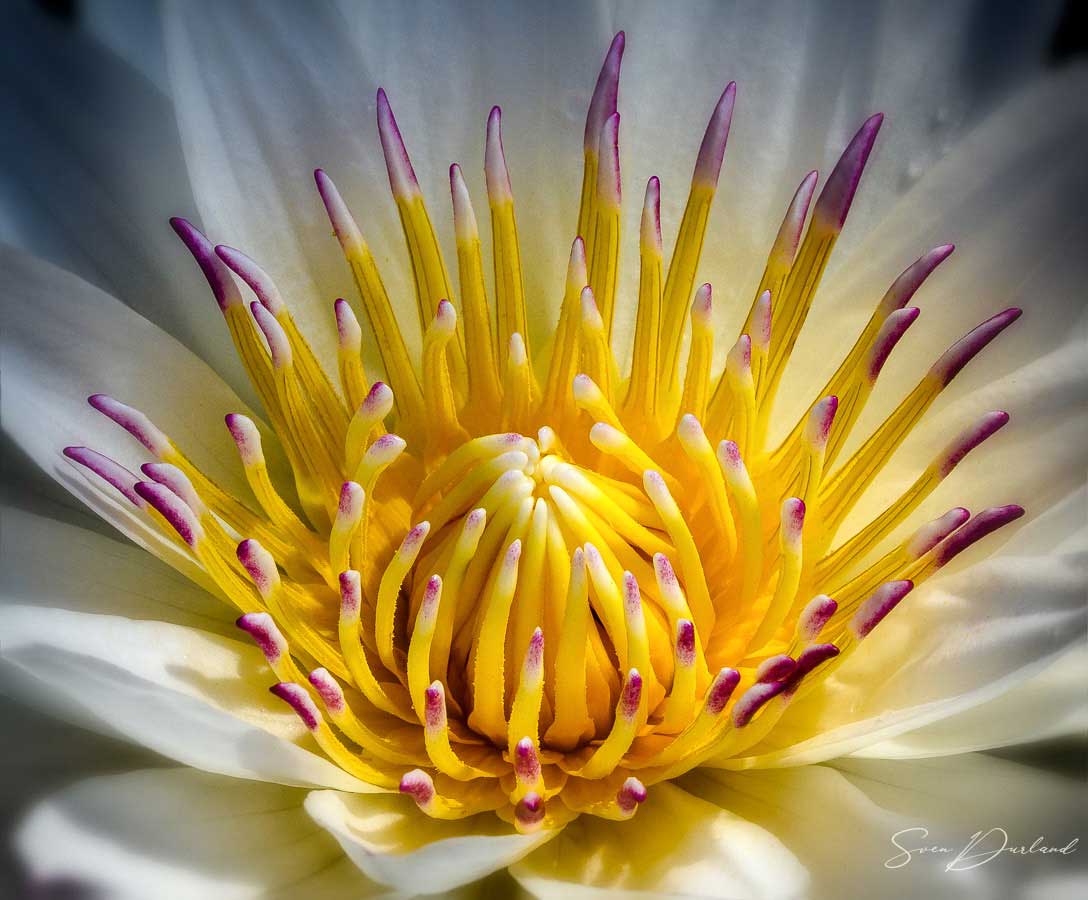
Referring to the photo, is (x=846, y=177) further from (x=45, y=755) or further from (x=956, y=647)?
(x=45, y=755)

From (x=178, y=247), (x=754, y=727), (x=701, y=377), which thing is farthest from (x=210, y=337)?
(x=754, y=727)

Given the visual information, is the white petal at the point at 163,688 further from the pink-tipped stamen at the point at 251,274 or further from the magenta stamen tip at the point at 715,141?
the magenta stamen tip at the point at 715,141

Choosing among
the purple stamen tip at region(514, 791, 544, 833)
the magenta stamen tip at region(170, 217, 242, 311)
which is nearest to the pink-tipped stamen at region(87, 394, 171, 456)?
the magenta stamen tip at region(170, 217, 242, 311)

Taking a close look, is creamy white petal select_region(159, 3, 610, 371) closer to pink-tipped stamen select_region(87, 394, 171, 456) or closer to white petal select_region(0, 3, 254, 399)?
white petal select_region(0, 3, 254, 399)

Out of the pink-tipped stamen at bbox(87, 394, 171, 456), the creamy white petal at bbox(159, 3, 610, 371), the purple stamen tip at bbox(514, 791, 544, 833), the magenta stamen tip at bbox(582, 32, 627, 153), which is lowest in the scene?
the purple stamen tip at bbox(514, 791, 544, 833)

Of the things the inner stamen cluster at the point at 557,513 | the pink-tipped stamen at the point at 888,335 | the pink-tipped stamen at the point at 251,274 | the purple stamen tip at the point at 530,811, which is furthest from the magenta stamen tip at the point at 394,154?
the purple stamen tip at the point at 530,811
